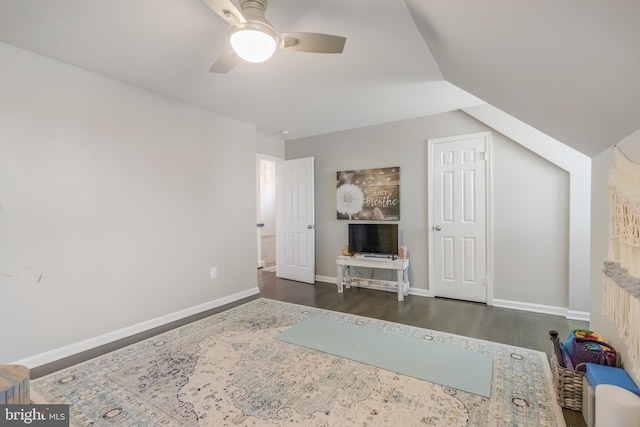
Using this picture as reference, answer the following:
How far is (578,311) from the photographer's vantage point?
10.2ft

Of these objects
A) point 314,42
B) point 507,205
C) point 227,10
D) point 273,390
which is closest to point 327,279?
point 507,205

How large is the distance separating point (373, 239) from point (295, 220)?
1.43 m

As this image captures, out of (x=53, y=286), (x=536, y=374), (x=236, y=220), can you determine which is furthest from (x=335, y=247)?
(x=53, y=286)

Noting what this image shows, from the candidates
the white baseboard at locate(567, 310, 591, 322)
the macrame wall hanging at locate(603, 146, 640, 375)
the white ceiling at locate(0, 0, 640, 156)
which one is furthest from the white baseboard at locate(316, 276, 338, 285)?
the macrame wall hanging at locate(603, 146, 640, 375)

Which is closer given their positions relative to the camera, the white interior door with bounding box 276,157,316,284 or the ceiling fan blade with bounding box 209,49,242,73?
the ceiling fan blade with bounding box 209,49,242,73

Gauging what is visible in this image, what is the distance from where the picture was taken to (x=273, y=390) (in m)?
1.94

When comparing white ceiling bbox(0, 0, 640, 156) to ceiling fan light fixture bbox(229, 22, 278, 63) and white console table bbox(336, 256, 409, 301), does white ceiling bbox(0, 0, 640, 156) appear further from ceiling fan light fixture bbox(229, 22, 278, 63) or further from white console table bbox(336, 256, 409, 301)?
white console table bbox(336, 256, 409, 301)

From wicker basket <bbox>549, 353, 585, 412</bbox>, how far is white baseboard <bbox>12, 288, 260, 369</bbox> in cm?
337

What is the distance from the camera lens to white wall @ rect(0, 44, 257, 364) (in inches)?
88.2

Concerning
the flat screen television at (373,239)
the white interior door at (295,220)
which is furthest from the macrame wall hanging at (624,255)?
the white interior door at (295,220)

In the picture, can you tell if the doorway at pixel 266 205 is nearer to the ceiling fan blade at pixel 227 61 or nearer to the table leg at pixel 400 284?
the table leg at pixel 400 284

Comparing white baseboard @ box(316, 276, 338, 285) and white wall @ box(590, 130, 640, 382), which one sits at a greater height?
white wall @ box(590, 130, 640, 382)

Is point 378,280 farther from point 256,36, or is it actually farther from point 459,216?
point 256,36

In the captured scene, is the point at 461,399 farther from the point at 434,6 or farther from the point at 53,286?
the point at 53,286
